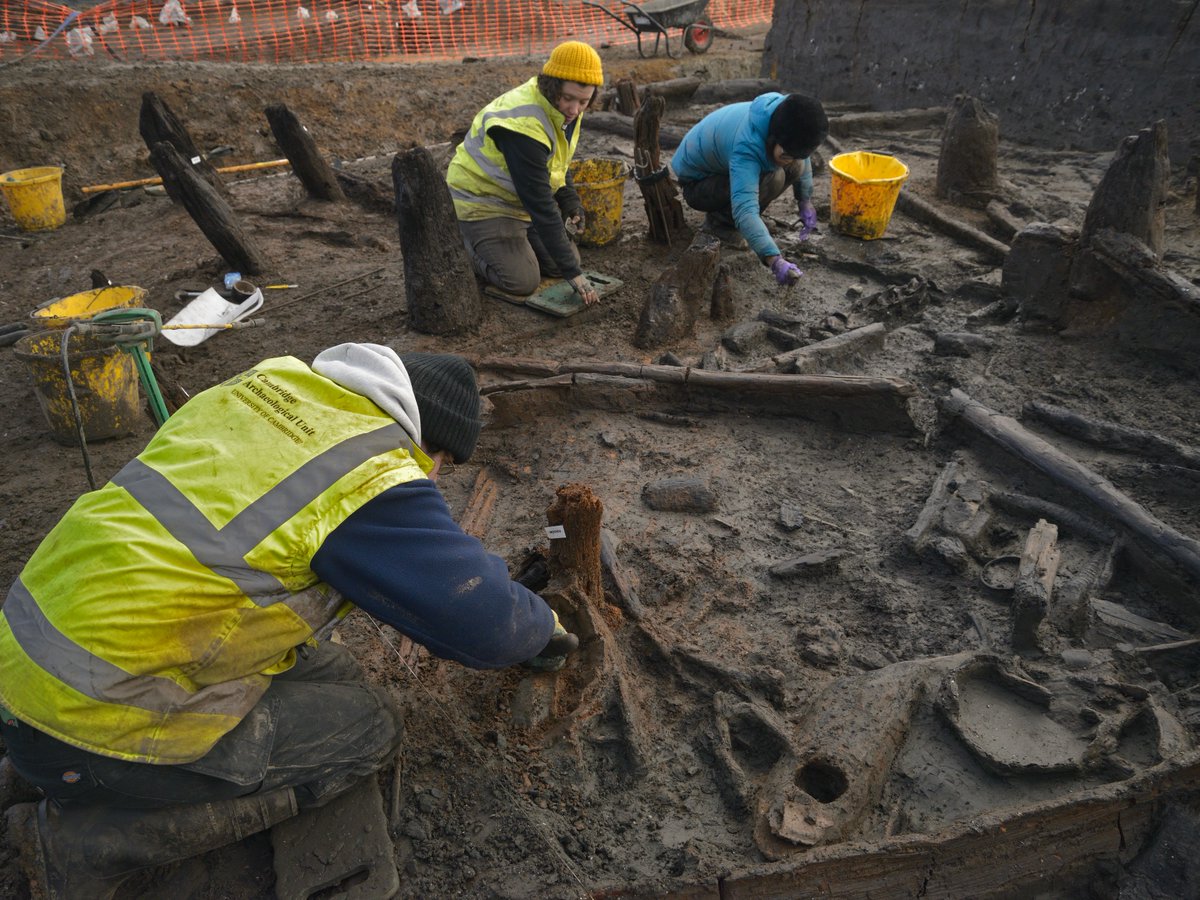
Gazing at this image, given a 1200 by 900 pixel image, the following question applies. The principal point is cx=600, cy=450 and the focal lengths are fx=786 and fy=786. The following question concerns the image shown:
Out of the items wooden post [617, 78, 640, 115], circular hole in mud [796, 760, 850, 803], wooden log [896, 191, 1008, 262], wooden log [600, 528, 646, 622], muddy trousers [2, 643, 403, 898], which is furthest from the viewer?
wooden post [617, 78, 640, 115]

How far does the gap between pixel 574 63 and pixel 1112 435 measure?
3973 millimetres

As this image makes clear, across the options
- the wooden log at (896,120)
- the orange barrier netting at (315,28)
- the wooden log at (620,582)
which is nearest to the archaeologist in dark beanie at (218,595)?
the wooden log at (620,582)

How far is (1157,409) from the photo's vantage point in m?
4.48

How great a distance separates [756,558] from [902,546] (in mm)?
676

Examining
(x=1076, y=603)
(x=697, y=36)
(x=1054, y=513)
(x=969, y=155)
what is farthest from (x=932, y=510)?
(x=697, y=36)

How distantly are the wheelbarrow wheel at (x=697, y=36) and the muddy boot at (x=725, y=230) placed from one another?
976cm

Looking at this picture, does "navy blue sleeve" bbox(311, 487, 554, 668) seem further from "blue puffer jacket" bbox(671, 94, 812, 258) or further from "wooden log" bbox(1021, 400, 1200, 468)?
"blue puffer jacket" bbox(671, 94, 812, 258)

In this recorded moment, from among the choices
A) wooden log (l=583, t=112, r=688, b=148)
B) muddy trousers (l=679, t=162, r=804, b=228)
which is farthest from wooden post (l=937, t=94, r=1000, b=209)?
wooden log (l=583, t=112, r=688, b=148)

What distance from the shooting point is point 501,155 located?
19.1ft

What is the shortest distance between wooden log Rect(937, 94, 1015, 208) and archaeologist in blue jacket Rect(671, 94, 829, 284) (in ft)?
6.14

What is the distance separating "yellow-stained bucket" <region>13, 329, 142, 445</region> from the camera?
15.3 feet

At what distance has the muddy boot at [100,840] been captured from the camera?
7.00 feet

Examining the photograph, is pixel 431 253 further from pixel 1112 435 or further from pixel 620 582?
pixel 1112 435

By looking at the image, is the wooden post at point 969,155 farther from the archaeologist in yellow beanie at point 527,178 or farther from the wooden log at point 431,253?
the wooden log at point 431,253
